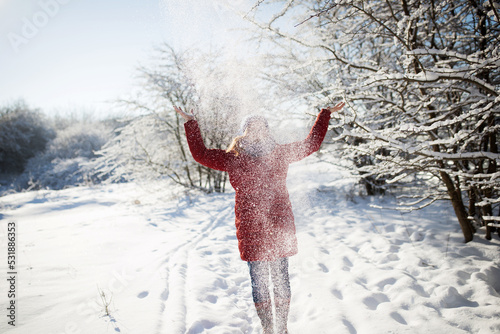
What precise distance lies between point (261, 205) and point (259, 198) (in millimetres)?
56

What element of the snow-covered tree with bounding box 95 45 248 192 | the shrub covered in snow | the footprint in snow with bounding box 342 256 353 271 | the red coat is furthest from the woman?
the shrub covered in snow

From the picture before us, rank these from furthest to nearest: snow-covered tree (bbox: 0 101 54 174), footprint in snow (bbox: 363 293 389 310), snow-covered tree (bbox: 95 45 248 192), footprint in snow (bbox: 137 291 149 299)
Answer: snow-covered tree (bbox: 0 101 54 174) → snow-covered tree (bbox: 95 45 248 192) → footprint in snow (bbox: 137 291 149 299) → footprint in snow (bbox: 363 293 389 310)

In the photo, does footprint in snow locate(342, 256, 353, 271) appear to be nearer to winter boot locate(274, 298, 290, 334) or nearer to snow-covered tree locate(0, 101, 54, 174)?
winter boot locate(274, 298, 290, 334)

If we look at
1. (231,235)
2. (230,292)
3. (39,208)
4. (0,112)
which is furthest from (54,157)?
(230,292)

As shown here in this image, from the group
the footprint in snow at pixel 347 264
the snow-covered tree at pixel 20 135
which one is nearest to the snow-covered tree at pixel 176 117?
the footprint in snow at pixel 347 264

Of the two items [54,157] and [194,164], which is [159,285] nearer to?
[194,164]

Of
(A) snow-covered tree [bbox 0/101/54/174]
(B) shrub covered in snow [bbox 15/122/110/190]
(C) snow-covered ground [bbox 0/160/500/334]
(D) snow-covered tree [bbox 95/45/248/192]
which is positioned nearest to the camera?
(C) snow-covered ground [bbox 0/160/500/334]

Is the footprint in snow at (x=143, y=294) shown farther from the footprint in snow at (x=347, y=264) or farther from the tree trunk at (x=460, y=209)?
the tree trunk at (x=460, y=209)

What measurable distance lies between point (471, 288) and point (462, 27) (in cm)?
304

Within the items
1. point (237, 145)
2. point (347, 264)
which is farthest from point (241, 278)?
point (237, 145)

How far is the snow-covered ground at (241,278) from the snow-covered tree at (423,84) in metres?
0.73

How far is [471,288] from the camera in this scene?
206cm

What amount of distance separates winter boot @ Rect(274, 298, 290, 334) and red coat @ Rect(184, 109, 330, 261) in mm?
360

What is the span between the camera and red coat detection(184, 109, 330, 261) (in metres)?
1.60
